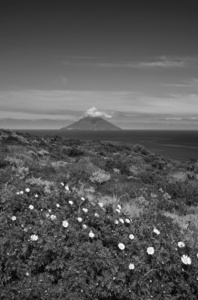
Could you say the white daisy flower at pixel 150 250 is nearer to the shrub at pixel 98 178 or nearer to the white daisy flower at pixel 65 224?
the white daisy flower at pixel 65 224

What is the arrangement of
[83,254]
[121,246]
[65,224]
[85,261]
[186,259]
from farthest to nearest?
[65,224], [121,246], [186,259], [83,254], [85,261]

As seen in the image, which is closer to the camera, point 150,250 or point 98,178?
point 150,250

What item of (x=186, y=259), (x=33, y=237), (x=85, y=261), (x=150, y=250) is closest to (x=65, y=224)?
(x=33, y=237)

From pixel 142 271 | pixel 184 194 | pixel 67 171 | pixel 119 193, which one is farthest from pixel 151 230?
pixel 67 171

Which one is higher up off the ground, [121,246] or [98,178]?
[121,246]

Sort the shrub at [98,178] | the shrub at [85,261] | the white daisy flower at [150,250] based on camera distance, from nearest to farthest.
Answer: the shrub at [85,261] < the white daisy flower at [150,250] < the shrub at [98,178]

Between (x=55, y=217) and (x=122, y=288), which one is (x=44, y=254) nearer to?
(x=55, y=217)

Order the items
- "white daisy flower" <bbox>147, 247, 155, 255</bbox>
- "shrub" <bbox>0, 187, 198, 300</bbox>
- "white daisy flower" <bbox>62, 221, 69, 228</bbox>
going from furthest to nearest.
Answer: "white daisy flower" <bbox>62, 221, 69, 228</bbox> < "white daisy flower" <bbox>147, 247, 155, 255</bbox> < "shrub" <bbox>0, 187, 198, 300</bbox>

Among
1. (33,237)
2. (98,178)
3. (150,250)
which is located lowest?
(98,178)

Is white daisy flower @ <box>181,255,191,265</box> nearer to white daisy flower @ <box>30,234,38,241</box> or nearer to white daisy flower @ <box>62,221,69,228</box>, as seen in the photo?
white daisy flower @ <box>62,221,69,228</box>

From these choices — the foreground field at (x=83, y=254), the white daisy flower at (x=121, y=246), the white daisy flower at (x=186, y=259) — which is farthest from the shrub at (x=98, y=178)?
the white daisy flower at (x=186, y=259)

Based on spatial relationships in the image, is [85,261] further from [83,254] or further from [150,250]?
[150,250]

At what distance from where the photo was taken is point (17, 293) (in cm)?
340

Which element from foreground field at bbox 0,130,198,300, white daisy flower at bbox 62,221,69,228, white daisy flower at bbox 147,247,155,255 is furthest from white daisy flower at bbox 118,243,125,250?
white daisy flower at bbox 62,221,69,228
